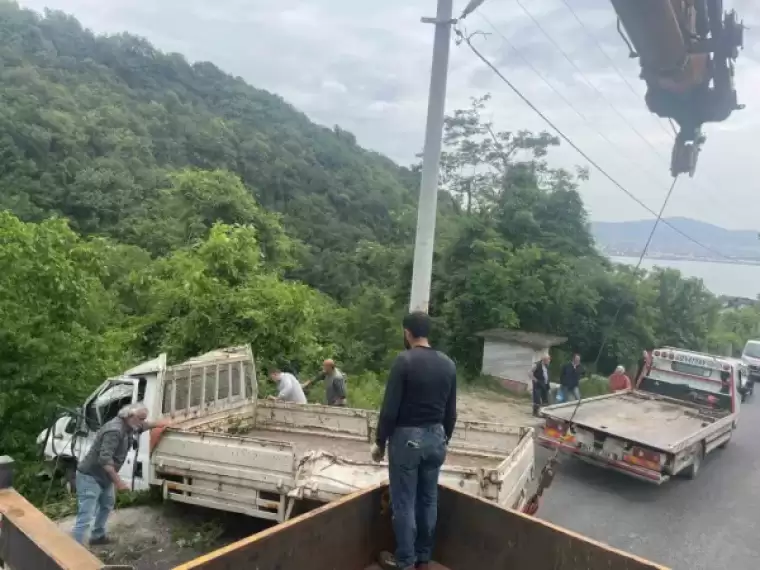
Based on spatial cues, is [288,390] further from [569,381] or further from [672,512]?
[569,381]

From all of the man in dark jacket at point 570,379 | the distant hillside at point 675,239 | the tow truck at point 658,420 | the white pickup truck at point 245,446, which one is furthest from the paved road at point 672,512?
the distant hillside at point 675,239

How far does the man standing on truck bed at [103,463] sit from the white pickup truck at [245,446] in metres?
1.25

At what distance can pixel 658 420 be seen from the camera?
10641 millimetres

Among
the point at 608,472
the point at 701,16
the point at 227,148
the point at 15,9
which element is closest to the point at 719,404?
the point at 608,472

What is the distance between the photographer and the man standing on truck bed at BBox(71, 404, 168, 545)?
5.91 m

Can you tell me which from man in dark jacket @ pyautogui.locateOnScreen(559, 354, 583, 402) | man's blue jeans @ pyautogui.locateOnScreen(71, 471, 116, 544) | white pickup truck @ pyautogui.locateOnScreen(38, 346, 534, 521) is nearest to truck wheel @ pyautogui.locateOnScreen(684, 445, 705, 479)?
man in dark jacket @ pyautogui.locateOnScreen(559, 354, 583, 402)

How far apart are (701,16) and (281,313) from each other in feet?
32.0

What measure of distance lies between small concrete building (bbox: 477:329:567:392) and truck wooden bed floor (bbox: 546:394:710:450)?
5631 millimetres

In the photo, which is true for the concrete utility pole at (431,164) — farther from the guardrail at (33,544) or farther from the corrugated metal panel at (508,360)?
the corrugated metal panel at (508,360)

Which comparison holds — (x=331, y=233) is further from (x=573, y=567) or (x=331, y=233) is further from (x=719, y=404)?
(x=573, y=567)

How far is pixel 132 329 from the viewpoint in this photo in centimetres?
1475

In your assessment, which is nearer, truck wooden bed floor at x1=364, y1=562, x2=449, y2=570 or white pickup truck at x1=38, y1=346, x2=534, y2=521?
truck wooden bed floor at x1=364, y1=562, x2=449, y2=570

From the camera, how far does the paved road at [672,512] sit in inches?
289

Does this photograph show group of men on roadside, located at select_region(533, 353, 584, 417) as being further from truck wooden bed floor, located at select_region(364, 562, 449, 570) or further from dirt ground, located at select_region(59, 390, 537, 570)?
truck wooden bed floor, located at select_region(364, 562, 449, 570)
